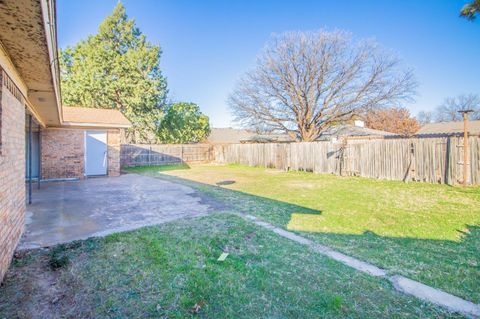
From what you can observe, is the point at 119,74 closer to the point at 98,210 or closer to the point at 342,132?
the point at 342,132

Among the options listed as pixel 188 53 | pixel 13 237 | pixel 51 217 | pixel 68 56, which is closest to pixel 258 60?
pixel 188 53

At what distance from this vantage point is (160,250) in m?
3.39

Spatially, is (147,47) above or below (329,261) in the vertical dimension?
Answer: above

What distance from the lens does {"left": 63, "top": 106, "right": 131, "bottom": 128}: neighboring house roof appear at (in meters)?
10.4

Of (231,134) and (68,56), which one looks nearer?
(68,56)

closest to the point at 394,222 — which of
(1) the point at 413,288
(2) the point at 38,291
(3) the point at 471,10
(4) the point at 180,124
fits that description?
(1) the point at 413,288

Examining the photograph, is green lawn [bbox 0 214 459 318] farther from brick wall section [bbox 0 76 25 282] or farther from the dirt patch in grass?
brick wall section [bbox 0 76 25 282]

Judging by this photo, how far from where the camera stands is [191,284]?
8.41 feet

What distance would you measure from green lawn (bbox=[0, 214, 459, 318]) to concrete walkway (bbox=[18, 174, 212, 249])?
73cm

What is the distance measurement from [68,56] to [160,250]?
25.4 m

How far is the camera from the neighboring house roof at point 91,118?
34.3 feet

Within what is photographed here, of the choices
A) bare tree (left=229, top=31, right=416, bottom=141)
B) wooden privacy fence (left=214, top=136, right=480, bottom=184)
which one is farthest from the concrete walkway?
bare tree (left=229, top=31, right=416, bottom=141)

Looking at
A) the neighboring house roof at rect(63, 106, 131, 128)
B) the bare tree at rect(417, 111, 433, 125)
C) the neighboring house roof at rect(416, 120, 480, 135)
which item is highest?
the bare tree at rect(417, 111, 433, 125)

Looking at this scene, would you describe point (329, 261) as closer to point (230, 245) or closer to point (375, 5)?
point (230, 245)
